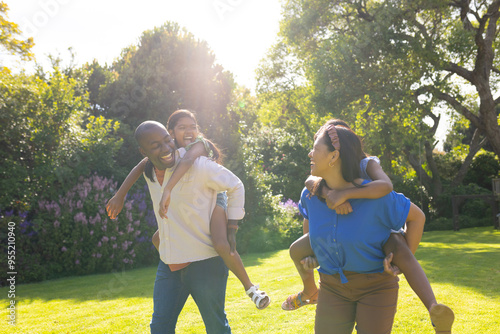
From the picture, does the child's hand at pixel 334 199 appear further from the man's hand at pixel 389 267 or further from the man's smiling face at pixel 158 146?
the man's smiling face at pixel 158 146

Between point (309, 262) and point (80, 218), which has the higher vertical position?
point (80, 218)

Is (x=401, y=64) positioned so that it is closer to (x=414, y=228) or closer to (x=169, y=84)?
(x=169, y=84)

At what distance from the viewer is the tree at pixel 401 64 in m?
14.9

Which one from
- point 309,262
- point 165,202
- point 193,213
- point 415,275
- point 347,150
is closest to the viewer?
point 415,275

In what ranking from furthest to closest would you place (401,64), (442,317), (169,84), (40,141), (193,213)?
(401,64), (169,84), (40,141), (193,213), (442,317)

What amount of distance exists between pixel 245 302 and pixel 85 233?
189 inches

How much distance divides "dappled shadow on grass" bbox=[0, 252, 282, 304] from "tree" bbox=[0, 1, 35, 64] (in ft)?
18.9

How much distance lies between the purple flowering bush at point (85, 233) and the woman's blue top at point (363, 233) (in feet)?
27.7

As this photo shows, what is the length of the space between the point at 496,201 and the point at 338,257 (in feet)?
52.9

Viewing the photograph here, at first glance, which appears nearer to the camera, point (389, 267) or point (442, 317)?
point (442, 317)

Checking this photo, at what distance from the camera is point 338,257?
8.16 feet

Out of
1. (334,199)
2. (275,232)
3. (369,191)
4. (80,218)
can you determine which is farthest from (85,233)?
(369,191)

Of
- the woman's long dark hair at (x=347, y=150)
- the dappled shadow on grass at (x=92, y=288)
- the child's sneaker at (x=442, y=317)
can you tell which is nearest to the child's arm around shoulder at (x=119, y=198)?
the woman's long dark hair at (x=347, y=150)

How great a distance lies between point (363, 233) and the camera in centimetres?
242
